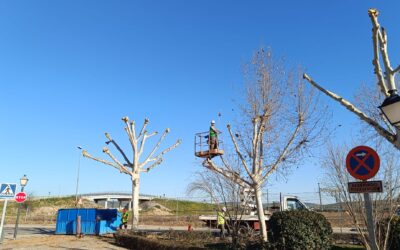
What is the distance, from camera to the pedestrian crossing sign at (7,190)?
1684 centimetres

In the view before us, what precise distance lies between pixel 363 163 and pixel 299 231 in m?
3.77

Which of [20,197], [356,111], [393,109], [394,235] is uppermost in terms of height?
[356,111]

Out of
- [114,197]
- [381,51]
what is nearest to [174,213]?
[114,197]

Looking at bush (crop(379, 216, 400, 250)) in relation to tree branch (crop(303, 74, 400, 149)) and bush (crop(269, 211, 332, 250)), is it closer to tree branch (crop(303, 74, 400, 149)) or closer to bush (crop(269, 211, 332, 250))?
bush (crop(269, 211, 332, 250))

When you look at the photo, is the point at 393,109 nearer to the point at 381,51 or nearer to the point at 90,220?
→ the point at 381,51

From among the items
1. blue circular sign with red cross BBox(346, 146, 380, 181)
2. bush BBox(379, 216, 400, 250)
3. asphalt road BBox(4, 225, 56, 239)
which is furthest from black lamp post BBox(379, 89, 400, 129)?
asphalt road BBox(4, 225, 56, 239)

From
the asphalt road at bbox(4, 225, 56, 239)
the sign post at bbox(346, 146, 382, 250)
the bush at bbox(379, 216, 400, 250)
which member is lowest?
the asphalt road at bbox(4, 225, 56, 239)

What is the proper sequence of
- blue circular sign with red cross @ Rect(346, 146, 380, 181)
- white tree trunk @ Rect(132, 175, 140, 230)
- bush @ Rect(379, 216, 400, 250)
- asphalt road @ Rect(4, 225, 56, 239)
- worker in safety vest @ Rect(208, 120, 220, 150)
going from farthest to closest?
asphalt road @ Rect(4, 225, 56, 239) → white tree trunk @ Rect(132, 175, 140, 230) → worker in safety vest @ Rect(208, 120, 220, 150) → bush @ Rect(379, 216, 400, 250) → blue circular sign with red cross @ Rect(346, 146, 380, 181)

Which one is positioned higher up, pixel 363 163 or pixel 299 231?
pixel 363 163

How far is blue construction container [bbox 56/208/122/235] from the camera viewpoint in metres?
24.0

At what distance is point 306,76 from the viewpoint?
25.2 feet

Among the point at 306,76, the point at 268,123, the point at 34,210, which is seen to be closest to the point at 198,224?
the point at 268,123

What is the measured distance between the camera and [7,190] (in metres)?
17.0

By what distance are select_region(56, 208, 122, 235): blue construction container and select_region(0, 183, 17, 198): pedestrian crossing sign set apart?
25.5 ft
